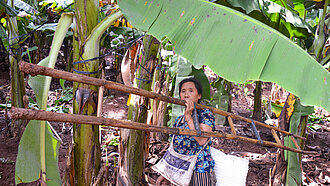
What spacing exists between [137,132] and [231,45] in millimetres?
1428

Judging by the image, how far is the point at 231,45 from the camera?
1.15 m

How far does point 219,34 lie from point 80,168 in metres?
1.07

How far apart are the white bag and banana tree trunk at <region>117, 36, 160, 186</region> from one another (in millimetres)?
804

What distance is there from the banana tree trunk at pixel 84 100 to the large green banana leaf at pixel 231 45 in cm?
23

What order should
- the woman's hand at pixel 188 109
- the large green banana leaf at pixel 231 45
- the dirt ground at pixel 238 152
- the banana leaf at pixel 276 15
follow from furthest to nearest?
1. the dirt ground at pixel 238 152
2. the banana leaf at pixel 276 15
3. the woman's hand at pixel 188 109
4. the large green banana leaf at pixel 231 45

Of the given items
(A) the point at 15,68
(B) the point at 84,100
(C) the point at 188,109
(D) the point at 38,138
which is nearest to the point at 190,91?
(C) the point at 188,109

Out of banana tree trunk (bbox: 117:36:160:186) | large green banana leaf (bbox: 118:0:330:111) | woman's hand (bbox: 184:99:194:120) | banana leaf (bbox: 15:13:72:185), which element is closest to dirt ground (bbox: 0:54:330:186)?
banana tree trunk (bbox: 117:36:160:186)

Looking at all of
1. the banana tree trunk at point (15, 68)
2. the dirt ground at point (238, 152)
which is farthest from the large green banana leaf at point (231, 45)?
the banana tree trunk at point (15, 68)

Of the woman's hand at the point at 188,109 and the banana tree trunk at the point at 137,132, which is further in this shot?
the banana tree trunk at the point at 137,132

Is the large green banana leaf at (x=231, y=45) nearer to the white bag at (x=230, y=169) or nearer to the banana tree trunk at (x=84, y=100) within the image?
the banana tree trunk at (x=84, y=100)

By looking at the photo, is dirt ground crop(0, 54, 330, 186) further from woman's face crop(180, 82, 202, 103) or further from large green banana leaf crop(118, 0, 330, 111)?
large green banana leaf crop(118, 0, 330, 111)

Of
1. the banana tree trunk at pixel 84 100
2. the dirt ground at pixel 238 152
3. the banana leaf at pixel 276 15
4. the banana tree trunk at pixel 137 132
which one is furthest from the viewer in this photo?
the dirt ground at pixel 238 152

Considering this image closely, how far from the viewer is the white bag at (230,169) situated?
1703 millimetres

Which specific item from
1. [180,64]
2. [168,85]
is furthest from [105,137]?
[180,64]
